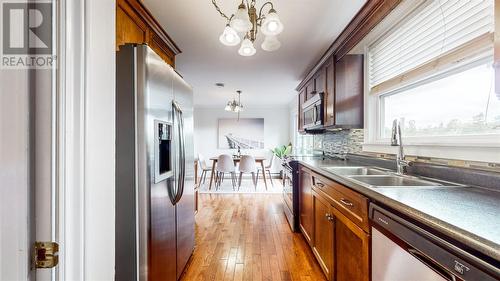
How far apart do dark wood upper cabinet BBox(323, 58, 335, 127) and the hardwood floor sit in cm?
144

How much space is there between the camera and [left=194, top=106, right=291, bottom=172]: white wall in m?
7.54

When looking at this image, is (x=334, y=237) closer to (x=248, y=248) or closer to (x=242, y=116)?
(x=248, y=248)

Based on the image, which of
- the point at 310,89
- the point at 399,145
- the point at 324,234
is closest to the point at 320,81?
the point at 310,89

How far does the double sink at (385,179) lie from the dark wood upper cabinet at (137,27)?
6.05 feet

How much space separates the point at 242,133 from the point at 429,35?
239 inches

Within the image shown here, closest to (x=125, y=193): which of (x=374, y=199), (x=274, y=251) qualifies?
(x=374, y=199)

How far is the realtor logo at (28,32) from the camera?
55 cm

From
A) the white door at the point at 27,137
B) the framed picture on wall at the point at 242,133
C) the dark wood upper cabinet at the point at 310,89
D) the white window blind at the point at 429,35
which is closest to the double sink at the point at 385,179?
the white window blind at the point at 429,35

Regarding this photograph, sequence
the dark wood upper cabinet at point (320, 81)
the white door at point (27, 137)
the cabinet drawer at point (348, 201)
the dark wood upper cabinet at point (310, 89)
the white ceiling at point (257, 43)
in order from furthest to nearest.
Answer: the dark wood upper cabinet at point (310, 89)
the dark wood upper cabinet at point (320, 81)
the white ceiling at point (257, 43)
the cabinet drawer at point (348, 201)
the white door at point (27, 137)

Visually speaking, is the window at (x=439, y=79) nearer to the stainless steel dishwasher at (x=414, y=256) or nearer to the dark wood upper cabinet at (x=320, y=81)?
the stainless steel dishwasher at (x=414, y=256)

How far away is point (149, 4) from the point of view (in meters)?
1.91

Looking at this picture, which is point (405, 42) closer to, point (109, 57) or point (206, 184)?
point (109, 57)

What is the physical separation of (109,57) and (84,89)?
6.6 inches

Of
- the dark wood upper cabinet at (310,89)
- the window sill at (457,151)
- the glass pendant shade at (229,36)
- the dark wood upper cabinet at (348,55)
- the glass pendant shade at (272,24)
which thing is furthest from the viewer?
the dark wood upper cabinet at (310,89)
